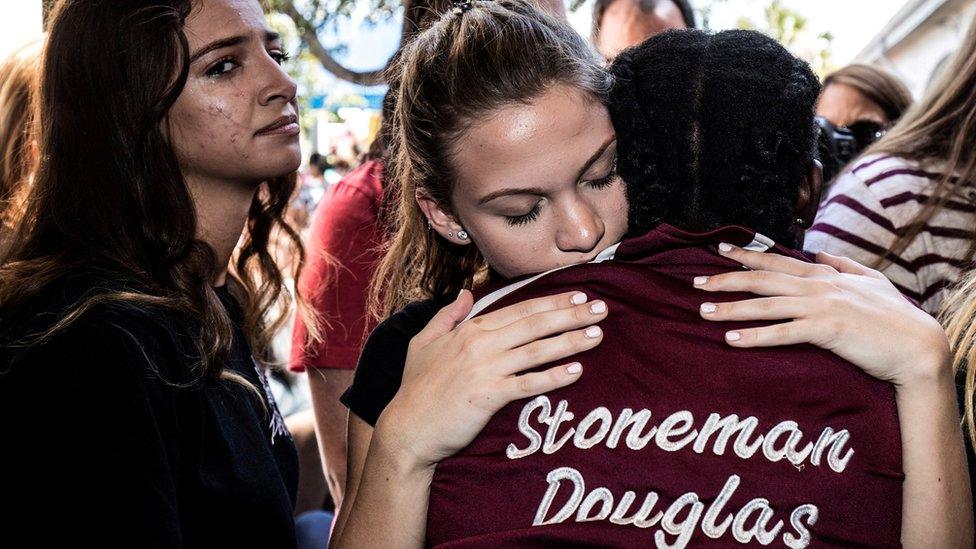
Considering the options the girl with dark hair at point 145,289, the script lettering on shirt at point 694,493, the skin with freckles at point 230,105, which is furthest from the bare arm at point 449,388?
the skin with freckles at point 230,105

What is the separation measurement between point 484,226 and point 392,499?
584 mm

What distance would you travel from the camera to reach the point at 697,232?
1517mm

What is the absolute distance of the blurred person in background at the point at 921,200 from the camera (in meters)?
2.49

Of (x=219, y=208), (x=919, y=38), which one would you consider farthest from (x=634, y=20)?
(x=919, y=38)

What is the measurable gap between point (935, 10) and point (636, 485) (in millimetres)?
16327

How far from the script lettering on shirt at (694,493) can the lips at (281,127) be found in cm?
126

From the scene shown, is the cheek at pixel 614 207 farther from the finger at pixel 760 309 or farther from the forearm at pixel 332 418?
the forearm at pixel 332 418

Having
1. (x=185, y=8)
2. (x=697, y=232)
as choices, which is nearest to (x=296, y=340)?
(x=185, y=8)

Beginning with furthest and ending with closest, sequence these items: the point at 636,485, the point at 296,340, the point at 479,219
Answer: the point at 296,340, the point at 479,219, the point at 636,485

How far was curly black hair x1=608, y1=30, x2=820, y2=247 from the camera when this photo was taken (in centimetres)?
149

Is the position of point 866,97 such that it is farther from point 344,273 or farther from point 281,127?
point 281,127

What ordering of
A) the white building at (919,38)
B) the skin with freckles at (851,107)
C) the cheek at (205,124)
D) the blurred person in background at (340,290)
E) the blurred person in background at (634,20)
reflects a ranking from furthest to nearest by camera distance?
the white building at (919,38) → the skin with freckles at (851,107) → the blurred person in background at (634,20) → the blurred person in background at (340,290) → the cheek at (205,124)

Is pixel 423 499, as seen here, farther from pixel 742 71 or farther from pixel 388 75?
pixel 388 75

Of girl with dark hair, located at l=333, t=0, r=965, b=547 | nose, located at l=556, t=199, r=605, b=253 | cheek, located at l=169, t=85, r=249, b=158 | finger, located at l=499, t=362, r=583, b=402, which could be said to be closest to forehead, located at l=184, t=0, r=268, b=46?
cheek, located at l=169, t=85, r=249, b=158
